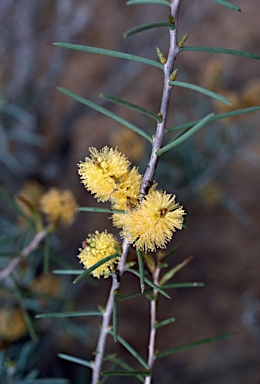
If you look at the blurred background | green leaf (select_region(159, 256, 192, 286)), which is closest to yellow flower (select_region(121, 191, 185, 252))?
green leaf (select_region(159, 256, 192, 286))

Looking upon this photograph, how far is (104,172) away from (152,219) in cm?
7

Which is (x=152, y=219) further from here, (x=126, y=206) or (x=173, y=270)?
(x=173, y=270)

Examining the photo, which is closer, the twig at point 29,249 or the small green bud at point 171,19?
the small green bud at point 171,19

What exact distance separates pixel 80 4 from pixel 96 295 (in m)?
0.97

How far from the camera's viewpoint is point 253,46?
155cm

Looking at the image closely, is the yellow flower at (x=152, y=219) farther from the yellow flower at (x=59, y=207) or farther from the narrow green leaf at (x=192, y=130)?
the yellow flower at (x=59, y=207)

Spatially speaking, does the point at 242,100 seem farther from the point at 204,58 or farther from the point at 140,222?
the point at 204,58

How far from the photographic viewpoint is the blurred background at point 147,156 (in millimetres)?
1146

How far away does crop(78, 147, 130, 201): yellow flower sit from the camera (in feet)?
1.39

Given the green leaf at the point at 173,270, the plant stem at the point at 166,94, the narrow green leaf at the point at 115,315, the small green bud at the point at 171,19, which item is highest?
the small green bud at the point at 171,19

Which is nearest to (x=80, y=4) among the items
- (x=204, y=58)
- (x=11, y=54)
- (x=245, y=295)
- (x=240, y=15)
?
(x=11, y=54)

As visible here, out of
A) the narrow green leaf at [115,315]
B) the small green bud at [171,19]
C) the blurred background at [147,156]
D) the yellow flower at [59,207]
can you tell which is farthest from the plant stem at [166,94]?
the blurred background at [147,156]

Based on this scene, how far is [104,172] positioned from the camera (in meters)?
0.42

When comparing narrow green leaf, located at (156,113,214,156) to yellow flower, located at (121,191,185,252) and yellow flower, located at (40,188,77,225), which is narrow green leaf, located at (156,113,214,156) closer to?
yellow flower, located at (121,191,185,252)
